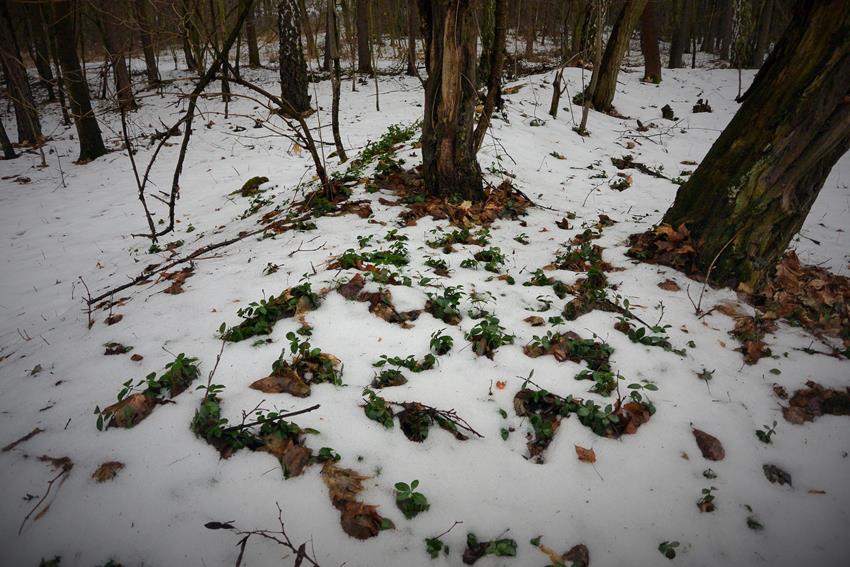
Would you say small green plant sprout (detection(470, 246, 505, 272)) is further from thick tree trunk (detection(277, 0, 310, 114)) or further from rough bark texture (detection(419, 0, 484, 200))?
thick tree trunk (detection(277, 0, 310, 114))

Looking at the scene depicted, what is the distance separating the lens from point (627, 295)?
3.03 meters

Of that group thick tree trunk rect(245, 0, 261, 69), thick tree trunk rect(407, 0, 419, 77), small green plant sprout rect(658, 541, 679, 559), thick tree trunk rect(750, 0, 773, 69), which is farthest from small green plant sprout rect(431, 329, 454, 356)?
thick tree trunk rect(245, 0, 261, 69)

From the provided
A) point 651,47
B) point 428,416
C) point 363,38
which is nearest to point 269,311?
point 428,416

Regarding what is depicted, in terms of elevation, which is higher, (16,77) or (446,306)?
(16,77)

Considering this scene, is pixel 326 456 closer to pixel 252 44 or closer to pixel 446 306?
pixel 446 306

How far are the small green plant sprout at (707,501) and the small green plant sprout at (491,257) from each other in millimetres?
2025

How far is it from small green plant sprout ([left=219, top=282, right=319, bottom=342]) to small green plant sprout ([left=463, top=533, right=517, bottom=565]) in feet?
5.53

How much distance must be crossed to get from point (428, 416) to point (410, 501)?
1.40ft

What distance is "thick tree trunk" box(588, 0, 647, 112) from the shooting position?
27.7ft

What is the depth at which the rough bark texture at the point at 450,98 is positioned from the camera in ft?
12.0

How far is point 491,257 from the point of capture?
3492 millimetres

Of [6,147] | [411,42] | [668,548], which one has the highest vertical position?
[411,42]

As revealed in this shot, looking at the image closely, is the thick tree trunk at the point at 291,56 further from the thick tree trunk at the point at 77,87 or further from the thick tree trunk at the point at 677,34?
the thick tree trunk at the point at 677,34

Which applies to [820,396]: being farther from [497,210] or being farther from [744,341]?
[497,210]
